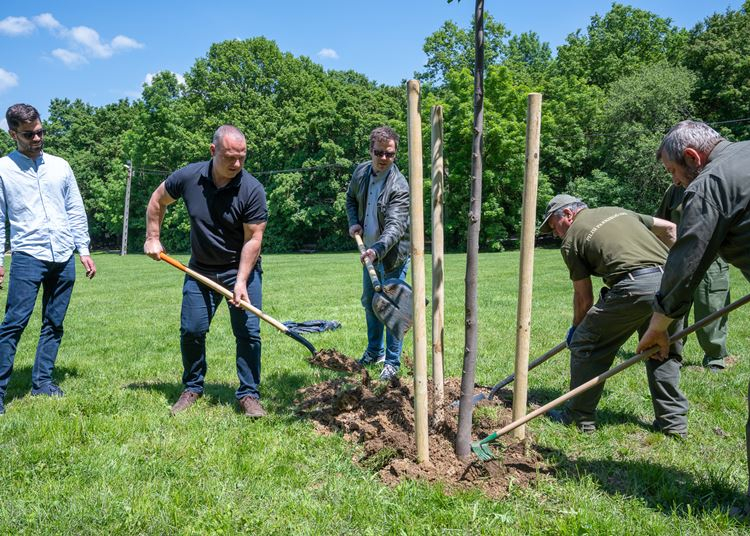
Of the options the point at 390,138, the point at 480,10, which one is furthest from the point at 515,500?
the point at 390,138

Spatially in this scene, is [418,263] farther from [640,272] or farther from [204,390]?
[204,390]

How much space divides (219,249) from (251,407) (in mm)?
1437

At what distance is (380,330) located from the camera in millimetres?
6363

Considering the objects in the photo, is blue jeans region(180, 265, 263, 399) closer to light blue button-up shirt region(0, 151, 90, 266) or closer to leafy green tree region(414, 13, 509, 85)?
light blue button-up shirt region(0, 151, 90, 266)

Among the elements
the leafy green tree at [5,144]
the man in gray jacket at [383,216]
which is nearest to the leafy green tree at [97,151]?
the leafy green tree at [5,144]

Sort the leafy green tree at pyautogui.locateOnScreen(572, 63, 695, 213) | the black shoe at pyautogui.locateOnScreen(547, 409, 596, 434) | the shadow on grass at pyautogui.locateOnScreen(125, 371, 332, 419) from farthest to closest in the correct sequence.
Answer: the leafy green tree at pyautogui.locateOnScreen(572, 63, 695, 213) < the shadow on grass at pyautogui.locateOnScreen(125, 371, 332, 419) < the black shoe at pyautogui.locateOnScreen(547, 409, 596, 434)

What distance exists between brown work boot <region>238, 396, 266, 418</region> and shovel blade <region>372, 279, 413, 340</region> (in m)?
1.36

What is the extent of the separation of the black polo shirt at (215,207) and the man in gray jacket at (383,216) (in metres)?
1.16

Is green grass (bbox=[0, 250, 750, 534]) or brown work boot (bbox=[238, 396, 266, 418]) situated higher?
brown work boot (bbox=[238, 396, 266, 418])

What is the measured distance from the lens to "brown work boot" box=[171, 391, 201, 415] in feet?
15.7

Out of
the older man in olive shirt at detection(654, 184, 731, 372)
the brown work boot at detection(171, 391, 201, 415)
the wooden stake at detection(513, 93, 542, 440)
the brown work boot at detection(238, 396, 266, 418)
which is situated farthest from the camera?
the older man in olive shirt at detection(654, 184, 731, 372)

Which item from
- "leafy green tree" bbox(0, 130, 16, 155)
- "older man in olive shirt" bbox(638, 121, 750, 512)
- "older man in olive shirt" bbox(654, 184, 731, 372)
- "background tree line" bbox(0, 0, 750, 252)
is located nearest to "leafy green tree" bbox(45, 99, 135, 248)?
"background tree line" bbox(0, 0, 750, 252)

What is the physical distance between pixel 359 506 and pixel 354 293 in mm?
9742

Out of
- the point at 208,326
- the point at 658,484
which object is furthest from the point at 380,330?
the point at 658,484
